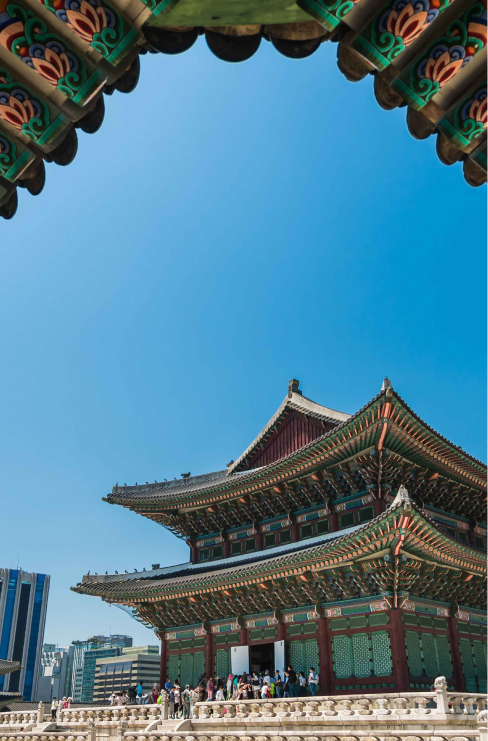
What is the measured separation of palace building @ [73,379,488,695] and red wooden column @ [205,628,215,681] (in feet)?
0.19

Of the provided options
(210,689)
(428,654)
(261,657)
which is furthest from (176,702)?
(428,654)

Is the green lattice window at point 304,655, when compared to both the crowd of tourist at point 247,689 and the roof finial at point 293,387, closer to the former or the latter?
the crowd of tourist at point 247,689

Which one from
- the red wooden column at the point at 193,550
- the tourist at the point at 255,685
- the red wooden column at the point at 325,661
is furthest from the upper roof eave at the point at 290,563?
the tourist at the point at 255,685

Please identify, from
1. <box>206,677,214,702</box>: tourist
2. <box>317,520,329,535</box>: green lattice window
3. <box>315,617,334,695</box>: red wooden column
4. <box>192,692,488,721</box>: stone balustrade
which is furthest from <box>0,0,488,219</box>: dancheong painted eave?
<box>206,677,214,702</box>: tourist

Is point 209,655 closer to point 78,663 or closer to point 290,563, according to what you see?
point 290,563

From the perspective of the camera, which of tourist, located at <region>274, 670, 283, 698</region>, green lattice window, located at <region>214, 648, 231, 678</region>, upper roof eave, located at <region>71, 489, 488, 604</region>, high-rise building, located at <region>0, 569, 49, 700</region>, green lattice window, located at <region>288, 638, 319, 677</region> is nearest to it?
upper roof eave, located at <region>71, 489, 488, 604</region>

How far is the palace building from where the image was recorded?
2017cm

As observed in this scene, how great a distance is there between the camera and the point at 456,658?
2167 centimetres

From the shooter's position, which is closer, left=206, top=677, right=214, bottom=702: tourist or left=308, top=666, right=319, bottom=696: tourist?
left=308, top=666, right=319, bottom=696: tourist

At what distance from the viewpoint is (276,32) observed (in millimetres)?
4004

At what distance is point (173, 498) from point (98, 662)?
4094 inches

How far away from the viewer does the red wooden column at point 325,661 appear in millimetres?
21359

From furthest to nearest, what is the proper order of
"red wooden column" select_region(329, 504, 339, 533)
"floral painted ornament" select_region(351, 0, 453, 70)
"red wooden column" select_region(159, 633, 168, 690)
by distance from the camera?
"red wooden column" select_region(159, 633, 168, 690) → "red wooden column" select_region(329, 504, 339, 533) → "floral painted ornament" select_region(351, 0, 453, 70)

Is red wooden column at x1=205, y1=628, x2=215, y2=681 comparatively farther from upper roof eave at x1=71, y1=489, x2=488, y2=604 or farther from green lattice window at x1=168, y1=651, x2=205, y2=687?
upper roof eave at x1=71, y1=489, x2=488, y2=604
